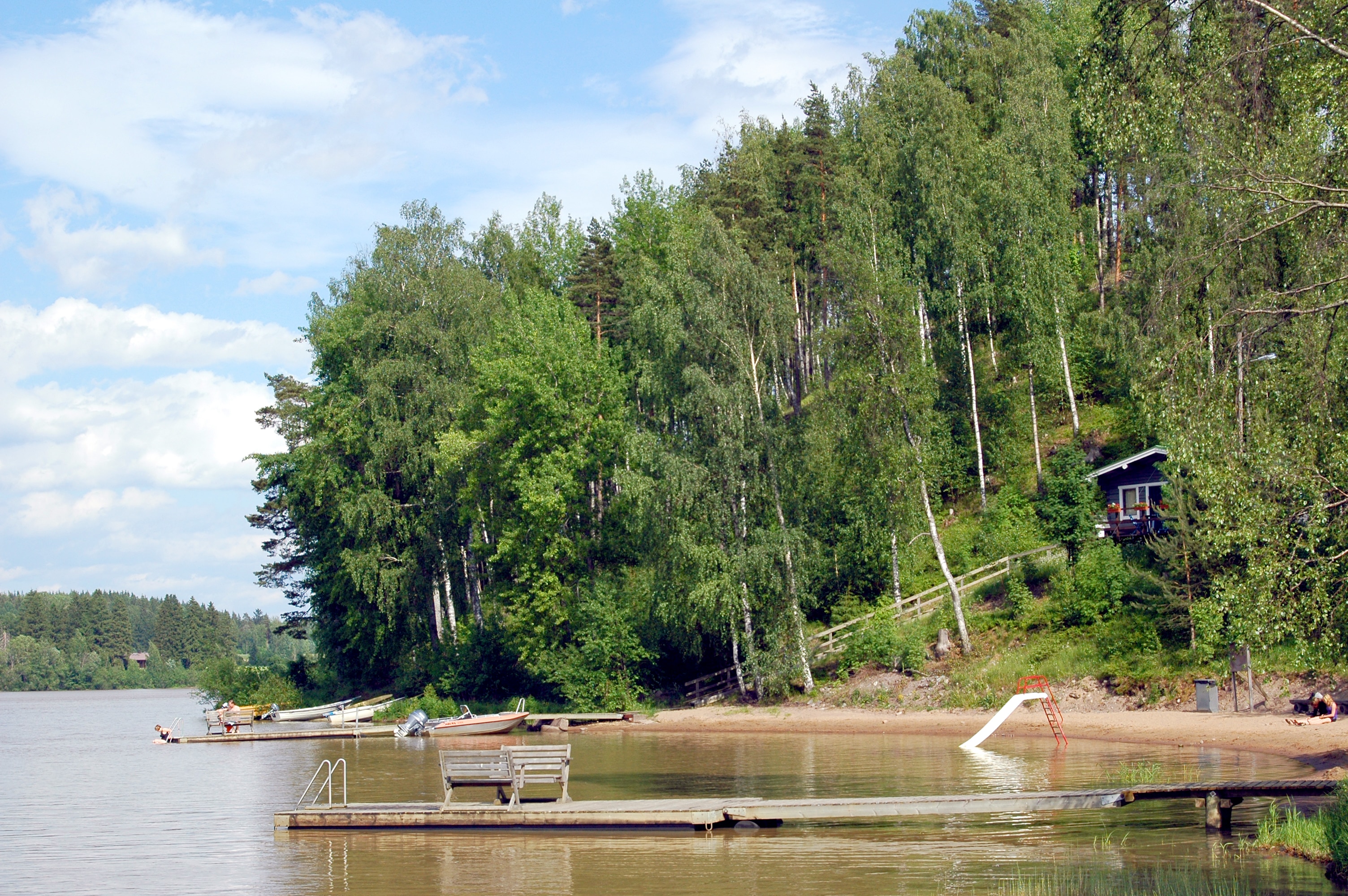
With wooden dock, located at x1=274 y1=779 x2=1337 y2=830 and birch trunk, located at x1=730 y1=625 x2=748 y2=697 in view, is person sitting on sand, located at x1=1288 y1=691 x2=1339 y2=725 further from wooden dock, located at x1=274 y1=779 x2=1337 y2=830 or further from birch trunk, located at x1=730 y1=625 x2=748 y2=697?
birch trunk, located at x1=730 y1=625 x2=748 y2=697

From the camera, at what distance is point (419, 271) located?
2077 inches

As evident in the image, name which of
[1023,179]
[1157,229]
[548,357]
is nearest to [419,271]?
[548,357]

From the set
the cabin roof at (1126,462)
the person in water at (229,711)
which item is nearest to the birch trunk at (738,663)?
the cabin roof at (1126,462)

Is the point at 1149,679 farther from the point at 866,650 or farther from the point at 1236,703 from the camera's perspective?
the point at 866,650

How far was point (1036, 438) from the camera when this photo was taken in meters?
44.2

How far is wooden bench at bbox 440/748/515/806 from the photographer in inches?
719

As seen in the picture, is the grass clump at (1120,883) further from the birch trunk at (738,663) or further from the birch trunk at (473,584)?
the birch trunk at (473,584)

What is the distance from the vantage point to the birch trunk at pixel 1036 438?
44025mm

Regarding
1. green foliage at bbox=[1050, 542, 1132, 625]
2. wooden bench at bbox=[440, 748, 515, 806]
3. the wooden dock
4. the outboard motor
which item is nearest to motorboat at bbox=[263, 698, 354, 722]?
the outboard motor

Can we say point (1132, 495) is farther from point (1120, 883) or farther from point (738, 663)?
point (1120, 883)

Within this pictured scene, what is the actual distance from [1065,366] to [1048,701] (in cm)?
1967

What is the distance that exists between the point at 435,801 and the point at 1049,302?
3175 cm

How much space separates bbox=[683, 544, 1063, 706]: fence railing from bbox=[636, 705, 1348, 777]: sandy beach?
2.59m

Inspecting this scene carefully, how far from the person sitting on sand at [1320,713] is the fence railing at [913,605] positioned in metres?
12.9
